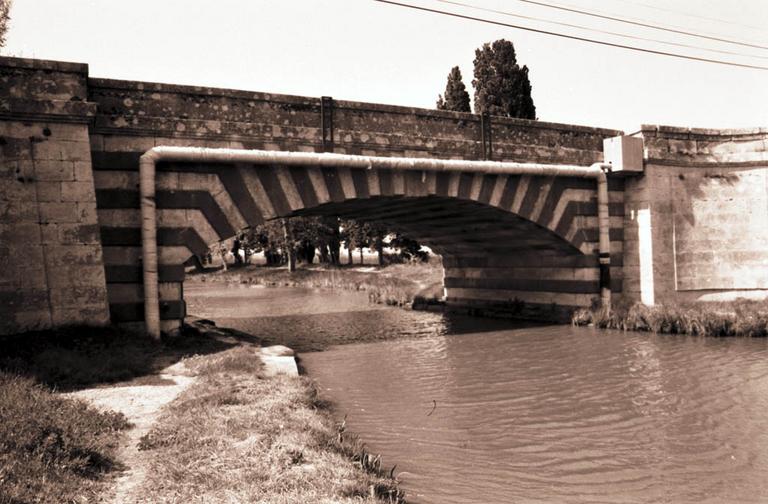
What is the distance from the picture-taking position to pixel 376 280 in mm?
33875

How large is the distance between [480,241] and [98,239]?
480 inches

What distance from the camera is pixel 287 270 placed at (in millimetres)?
50062

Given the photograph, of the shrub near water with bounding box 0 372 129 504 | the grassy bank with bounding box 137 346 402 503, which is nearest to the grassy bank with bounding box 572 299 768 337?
the grassy bank with bounding box 137 346 402 503

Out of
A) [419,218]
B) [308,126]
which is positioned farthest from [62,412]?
[419,218]

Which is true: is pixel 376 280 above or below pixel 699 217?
below

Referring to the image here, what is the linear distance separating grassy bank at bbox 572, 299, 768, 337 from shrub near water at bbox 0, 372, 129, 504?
41.8 ft

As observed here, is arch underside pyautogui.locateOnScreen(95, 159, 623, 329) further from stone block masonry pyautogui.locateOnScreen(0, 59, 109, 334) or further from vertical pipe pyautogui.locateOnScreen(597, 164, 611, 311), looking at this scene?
stone block masonry pyautogui.locateOnScreen(0, 59, 109, 334)

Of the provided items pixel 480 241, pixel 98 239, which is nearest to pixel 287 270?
pixel 480 241

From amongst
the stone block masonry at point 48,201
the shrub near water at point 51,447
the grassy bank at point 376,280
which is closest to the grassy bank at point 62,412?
the shrub near water at point 51,447

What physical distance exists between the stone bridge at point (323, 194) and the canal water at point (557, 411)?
3.17 meters

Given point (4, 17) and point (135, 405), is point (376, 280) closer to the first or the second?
point (4, 17)

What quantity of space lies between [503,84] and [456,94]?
3.93 metres

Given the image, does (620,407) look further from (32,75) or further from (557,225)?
(32,75)

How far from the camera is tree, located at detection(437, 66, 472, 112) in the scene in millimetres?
35544
